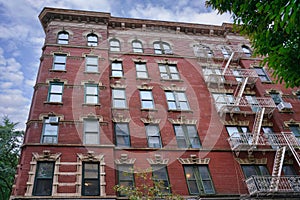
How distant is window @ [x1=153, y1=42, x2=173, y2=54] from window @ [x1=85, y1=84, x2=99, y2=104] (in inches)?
303

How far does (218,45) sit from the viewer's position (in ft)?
80.8

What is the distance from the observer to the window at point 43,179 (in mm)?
12000

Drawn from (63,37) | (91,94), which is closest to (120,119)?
(91,94)

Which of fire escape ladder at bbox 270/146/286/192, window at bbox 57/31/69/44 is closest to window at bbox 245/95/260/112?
fire escape ladder at bbox 270/146/286/192

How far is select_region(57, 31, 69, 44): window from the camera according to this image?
2064cm

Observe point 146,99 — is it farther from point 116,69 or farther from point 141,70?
point 116,69

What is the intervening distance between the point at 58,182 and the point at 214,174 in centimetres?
886

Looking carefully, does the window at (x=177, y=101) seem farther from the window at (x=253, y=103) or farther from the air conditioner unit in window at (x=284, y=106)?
the air conditioner unit in window at (x=284, y=106)

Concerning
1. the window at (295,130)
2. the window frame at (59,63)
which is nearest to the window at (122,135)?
the window frame at (59,63)

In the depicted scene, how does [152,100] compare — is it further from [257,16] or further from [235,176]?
[257,16]

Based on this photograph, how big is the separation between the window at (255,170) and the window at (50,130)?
11796mm

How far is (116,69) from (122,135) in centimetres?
653

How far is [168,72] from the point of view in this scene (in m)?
20.6

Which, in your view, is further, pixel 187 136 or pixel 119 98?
pixel 119 98
